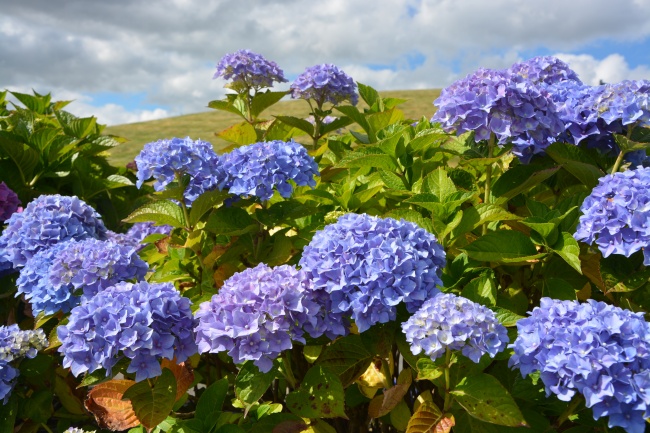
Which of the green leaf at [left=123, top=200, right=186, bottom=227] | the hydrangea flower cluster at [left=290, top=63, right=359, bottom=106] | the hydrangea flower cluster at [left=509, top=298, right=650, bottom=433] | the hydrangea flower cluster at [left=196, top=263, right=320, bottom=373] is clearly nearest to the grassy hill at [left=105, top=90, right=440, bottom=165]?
the hydrangea flower cluster at [left=290, top=63, right=359, bottom=106]

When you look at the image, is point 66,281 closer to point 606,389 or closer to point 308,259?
point 308,259

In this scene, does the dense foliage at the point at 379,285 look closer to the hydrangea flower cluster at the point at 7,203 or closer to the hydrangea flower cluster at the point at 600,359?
the hydrangea flower cluster at the point at 600,359

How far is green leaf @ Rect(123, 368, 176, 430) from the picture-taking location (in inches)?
77.5

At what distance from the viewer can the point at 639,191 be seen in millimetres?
2023

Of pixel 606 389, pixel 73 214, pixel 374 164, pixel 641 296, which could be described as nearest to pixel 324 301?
pixel 606 389

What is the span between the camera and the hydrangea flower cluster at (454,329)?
5.49ft

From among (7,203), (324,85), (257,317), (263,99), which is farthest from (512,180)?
(7,203)

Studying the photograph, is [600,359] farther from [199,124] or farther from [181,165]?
[199,124]

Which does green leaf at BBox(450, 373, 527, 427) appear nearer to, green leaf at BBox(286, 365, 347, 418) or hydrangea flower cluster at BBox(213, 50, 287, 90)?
green leaf at BBox(286, 365, 347, 418)

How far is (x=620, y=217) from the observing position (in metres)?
2.00

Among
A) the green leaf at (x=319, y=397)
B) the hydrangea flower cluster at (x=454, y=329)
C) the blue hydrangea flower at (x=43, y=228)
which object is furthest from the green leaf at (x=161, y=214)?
the hydrangea flower cluster at (x=454, y=329)

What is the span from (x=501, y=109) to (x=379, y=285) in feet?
2.84

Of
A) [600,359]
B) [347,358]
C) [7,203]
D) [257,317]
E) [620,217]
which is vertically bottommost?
[347,358]

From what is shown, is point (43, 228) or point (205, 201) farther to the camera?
point (43, 228)
